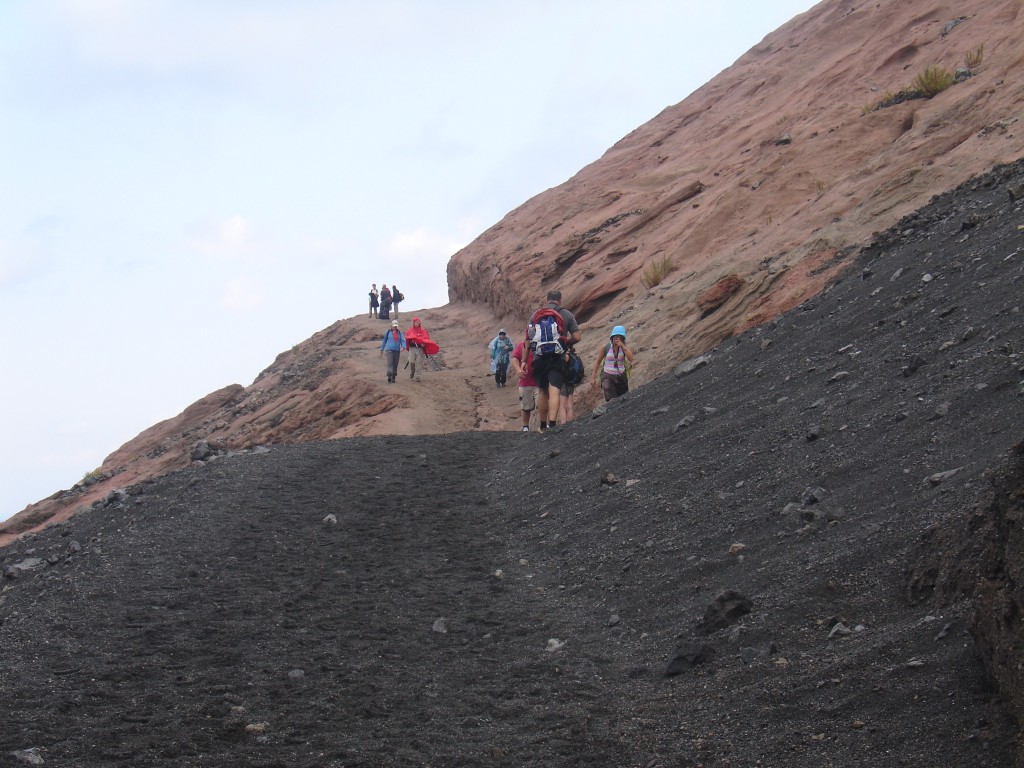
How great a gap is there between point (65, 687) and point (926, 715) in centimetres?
413

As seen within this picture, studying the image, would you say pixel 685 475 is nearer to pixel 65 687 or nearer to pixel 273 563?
pixel 273 563

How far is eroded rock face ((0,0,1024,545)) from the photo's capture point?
15.5 meters

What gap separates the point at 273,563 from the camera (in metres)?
8.13

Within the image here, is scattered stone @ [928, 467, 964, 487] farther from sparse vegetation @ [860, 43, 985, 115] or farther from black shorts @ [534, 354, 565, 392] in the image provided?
sparse vegetation @ [860, 43, 985, 115]

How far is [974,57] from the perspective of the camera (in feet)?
60.5

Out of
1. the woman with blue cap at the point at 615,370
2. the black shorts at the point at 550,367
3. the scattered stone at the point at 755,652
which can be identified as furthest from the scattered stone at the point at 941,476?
the woman with blue cap at the point at 615,370

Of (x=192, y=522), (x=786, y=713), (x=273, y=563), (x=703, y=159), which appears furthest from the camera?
(x=703, y=159)

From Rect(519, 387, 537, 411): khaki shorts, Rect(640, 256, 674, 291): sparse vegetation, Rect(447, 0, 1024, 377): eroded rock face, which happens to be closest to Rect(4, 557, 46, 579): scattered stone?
Rect(519, 387, 537, 411): khaki shorts

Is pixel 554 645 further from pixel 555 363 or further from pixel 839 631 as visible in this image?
pixel 555 363

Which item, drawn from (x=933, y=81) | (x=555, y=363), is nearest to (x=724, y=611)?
(x=555, y=363)

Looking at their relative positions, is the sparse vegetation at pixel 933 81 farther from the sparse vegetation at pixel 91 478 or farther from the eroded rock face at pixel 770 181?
the sparse vegetation at pixel 91 478

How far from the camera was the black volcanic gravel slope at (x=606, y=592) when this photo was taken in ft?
15.3

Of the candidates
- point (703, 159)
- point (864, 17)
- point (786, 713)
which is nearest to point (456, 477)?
point (786, 713)

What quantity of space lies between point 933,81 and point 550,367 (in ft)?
31.2
